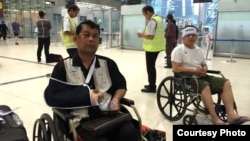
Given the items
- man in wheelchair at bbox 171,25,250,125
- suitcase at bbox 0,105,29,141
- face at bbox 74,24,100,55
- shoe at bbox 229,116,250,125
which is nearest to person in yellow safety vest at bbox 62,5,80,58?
man in wheelchair at bbox 171,25,250,125

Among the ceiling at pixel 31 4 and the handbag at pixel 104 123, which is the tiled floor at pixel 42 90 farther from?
the ceiling at pixel 31 4

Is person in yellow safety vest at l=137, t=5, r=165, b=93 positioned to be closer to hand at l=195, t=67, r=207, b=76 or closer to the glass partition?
hand at l=195, t=67, r=207, b=76

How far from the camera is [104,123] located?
4.67 feet

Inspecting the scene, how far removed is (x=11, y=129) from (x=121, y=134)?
0.63m

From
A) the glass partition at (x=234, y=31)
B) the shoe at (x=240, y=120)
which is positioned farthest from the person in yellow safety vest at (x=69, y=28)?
the glass partition at (x=234, y=31)

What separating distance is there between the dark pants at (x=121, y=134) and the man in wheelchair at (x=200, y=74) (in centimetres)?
101

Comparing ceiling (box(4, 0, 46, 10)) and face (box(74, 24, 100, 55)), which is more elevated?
ceiling (box(4, 0, 46, 10))

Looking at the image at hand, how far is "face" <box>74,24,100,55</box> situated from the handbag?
0.44 metres

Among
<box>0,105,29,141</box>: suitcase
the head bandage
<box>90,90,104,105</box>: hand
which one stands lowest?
<box>0,105,29,141</box>: suitcase

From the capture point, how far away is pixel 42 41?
21.2 ft

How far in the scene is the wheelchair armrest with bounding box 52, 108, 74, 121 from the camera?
4.49 ft

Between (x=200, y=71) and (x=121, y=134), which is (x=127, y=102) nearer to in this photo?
(x=121, y=134)

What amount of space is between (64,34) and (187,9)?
11.4 meters

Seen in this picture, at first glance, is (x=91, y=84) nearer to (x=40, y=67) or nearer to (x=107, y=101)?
(x=107, y=101)
